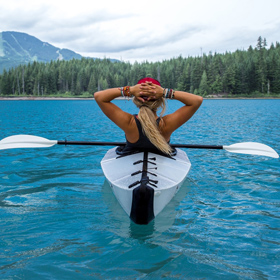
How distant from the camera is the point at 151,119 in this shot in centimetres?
523

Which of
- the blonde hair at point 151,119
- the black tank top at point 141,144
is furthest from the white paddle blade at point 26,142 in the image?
the blonde hair at point 151,119

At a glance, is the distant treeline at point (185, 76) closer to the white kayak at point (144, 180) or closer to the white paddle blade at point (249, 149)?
the white paddle blade at point (249, 149)

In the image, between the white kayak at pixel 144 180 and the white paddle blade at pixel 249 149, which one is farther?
the white paddle blade at pixel 249 149

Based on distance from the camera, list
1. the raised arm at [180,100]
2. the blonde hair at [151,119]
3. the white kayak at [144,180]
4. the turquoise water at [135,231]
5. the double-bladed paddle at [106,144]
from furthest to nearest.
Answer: the double-bladed paddle at [106,144]
the blonde hair at [151,119]
the raised arm at [180,100]
the white kayak at [144,180]
the turquoise water at [135,231]

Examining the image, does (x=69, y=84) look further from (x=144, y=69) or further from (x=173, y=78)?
(x=173, y=78)

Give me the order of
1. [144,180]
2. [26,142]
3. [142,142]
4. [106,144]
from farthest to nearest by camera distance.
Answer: [26,142], [106,144], [142,142], [144,180]

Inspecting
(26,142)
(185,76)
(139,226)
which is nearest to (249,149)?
(139,226)

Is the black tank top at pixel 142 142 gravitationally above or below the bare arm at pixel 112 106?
below

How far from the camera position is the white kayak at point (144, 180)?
4.75 m

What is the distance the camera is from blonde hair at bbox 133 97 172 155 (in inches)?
204

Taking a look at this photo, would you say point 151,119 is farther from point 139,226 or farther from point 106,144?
point 106,144

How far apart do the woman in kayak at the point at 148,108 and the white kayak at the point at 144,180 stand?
19.2 inches

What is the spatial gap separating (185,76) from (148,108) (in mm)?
133686

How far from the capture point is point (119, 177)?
5.57m
